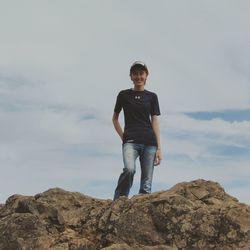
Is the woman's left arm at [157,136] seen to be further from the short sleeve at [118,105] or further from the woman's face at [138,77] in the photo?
the woman's face at [138,77]

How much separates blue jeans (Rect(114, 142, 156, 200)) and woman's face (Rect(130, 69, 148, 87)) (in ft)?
6.54

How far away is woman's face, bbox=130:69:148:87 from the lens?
53.5 ft

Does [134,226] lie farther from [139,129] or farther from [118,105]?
[118,105]

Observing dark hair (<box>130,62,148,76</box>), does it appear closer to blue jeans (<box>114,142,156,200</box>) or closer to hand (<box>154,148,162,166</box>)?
blue jeans (<box>114,142,156,200</box>)

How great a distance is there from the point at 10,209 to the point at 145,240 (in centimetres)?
466

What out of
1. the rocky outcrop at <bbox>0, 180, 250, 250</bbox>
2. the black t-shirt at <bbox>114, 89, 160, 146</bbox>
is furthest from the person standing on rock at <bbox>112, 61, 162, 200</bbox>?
the rocky outcrop at <bbox>0, 180, 250, 250</bbox>

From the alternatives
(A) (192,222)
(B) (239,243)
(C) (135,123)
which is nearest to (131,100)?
(C) (135,123)

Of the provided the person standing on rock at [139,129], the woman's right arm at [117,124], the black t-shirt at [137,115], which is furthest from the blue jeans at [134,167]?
the woman's right arm at [117,124]

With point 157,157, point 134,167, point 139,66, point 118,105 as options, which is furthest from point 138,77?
point 134,167

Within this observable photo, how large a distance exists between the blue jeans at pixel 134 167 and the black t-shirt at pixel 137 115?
23 cm

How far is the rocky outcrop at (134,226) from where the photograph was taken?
44.1 feet

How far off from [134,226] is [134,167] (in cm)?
255

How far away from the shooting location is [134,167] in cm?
1591

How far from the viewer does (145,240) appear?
13625mm
